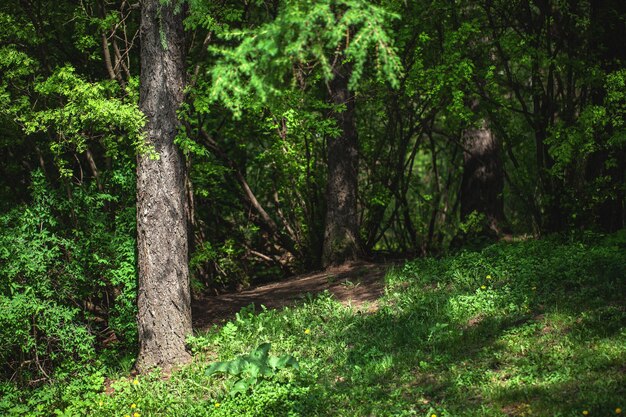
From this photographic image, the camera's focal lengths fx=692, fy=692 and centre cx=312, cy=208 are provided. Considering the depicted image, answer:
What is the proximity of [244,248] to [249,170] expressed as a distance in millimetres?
1897

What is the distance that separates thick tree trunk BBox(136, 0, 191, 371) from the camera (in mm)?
7824

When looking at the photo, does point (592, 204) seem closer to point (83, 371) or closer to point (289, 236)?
point (289, 236)

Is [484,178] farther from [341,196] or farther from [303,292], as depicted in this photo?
[303,292]

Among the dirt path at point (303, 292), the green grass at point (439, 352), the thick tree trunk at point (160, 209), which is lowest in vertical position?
the green grass at point (439, 352)

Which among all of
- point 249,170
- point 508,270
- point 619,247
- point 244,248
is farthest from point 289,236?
point 619,247

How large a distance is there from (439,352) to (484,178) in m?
5.83

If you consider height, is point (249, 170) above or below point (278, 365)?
above

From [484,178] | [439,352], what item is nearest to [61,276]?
[439,352]

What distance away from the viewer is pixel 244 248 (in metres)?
13.3

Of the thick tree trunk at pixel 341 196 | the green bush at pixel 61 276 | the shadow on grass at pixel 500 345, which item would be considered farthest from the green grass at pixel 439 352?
the thick tree trunk at pixel 341 196

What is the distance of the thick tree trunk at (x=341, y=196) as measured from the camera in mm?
11383

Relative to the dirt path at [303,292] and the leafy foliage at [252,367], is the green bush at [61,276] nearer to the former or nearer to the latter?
the dirt path at [303,292]

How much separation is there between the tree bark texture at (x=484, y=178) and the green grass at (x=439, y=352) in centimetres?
297

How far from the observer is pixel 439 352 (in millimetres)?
7066
